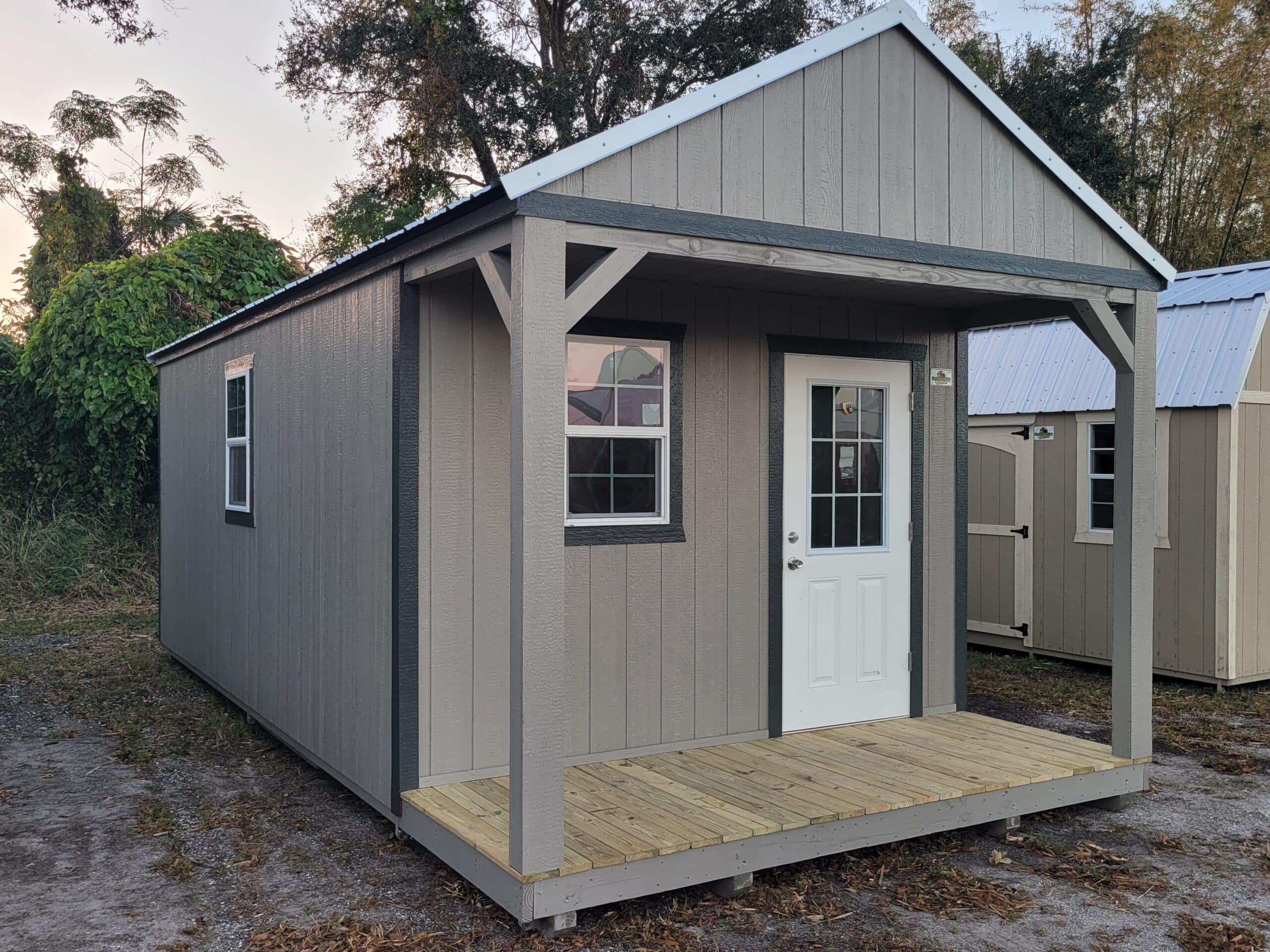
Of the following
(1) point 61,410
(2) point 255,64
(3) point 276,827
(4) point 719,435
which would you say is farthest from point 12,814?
(2) point 255,64

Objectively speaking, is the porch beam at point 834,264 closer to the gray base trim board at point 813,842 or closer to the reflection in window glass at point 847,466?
the reflection in window glass at point 847,466

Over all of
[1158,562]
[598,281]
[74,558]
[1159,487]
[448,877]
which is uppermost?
[598,281]

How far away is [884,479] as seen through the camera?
5980mm

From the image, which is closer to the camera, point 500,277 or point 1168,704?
point 500,277

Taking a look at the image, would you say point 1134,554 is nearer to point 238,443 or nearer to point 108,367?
point 238,443

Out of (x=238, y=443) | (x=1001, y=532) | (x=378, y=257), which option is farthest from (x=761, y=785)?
(x=1001, y=532)

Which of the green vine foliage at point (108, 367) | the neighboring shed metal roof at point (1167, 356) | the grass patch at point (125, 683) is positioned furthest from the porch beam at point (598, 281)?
the green vine foliage at point (108, 367)

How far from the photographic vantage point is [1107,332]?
16.7 ft

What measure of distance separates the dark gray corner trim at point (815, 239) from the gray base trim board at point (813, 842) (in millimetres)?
2209

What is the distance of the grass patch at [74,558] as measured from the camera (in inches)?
467

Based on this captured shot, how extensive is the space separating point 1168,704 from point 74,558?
432 inches

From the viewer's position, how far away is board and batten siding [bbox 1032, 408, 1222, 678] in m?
7.69

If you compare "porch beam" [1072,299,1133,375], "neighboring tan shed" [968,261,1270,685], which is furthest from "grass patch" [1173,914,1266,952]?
"neighboring tan shed" [968,261,1270,685]

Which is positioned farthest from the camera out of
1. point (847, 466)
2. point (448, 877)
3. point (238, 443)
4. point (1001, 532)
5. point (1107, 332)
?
point (1001, 532)
